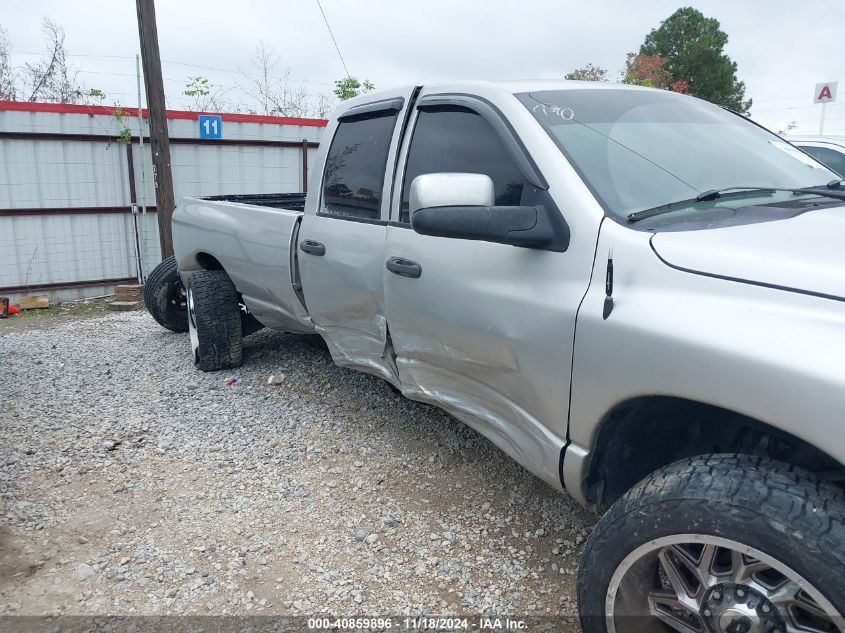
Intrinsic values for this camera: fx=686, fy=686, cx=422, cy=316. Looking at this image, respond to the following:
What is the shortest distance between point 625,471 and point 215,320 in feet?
12.3

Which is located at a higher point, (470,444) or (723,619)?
(723,619)

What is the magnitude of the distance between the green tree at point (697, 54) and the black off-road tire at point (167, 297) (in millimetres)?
28739

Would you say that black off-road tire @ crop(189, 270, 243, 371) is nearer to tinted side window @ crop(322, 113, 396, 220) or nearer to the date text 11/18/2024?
tinted side window @ crop(322, 113, 396, 220)

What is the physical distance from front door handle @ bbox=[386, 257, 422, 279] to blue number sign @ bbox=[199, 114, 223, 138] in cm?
768

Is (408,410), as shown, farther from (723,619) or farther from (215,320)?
(723,619)

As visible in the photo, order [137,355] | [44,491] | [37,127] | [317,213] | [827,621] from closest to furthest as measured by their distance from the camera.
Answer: [827,621] < [44,491] < [317,213] < [137,355] < [37,127]

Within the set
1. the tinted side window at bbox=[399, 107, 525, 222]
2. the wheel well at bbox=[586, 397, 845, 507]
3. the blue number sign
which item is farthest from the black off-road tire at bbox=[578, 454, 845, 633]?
the blue number sign

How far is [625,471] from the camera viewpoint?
2.31 m

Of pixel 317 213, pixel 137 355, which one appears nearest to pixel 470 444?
pixel 317 213

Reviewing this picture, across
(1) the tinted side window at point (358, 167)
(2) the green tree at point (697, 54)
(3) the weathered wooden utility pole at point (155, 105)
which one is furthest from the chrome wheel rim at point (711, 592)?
(2) the green tree at point (697, 54)

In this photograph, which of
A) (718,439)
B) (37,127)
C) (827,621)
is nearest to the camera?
(827,621)

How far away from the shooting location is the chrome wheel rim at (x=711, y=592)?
1.67 m

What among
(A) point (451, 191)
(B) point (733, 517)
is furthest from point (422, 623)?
(A) point (451, 191)

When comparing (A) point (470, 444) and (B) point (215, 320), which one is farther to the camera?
(B) point (215, 320)
